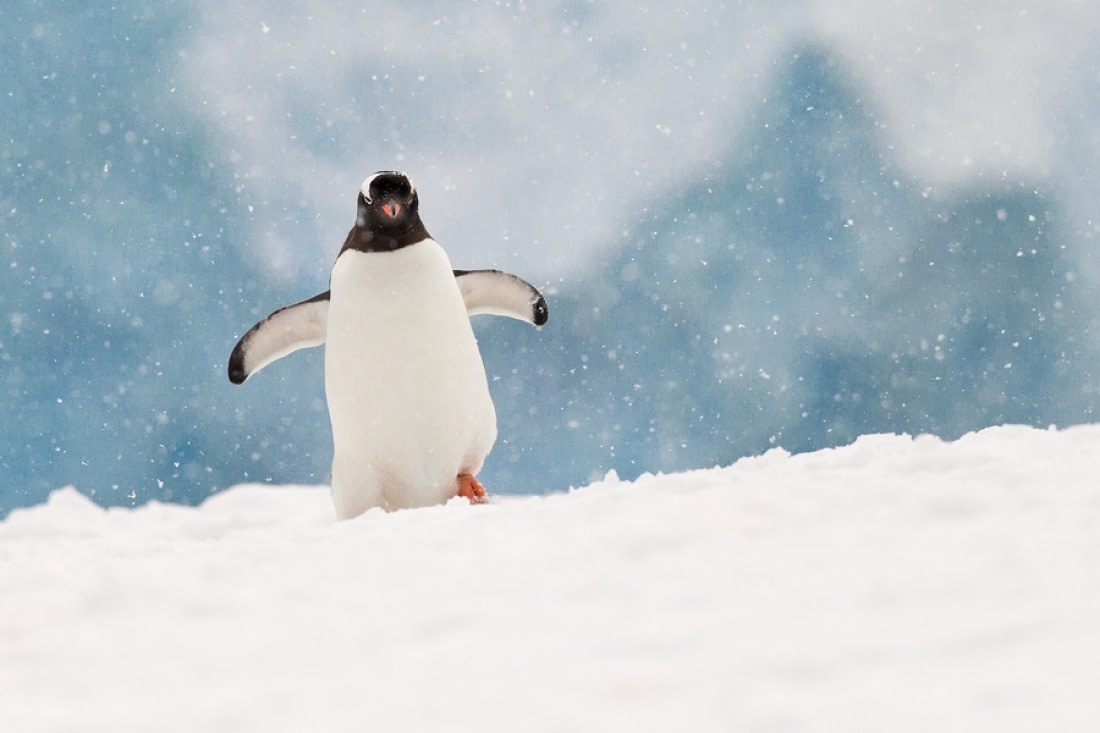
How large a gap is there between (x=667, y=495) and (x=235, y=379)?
403cm

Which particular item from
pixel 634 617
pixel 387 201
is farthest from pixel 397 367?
pixel 634 617

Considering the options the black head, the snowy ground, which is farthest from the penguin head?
the snowy ground

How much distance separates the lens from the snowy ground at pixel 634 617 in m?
1.36

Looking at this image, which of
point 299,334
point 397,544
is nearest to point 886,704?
point 397,544

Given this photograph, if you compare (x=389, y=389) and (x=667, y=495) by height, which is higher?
(x=389, y=389)

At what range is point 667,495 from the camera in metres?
2.51

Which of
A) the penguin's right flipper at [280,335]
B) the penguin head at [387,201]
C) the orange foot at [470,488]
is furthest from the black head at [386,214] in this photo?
the orange foot at [470,488]

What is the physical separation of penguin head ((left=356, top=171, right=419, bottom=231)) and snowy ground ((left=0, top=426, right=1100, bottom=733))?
264 centimetres

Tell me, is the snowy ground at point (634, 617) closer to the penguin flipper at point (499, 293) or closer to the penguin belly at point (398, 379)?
the penguin belly at point (398, 379)

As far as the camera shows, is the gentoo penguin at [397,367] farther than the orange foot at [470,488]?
No

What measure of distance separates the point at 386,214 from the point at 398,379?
2.95ft

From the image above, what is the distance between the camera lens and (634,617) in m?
1.70

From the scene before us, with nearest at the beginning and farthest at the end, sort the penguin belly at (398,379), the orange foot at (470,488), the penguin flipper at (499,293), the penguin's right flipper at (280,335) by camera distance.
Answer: the penguin belly at (398,379)
the orange foot at (470,488)
the penguin's right flipper at (280,335)
the penguin flipper at (499,293)

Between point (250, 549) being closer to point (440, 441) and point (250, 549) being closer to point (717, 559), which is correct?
point (717, 559)
